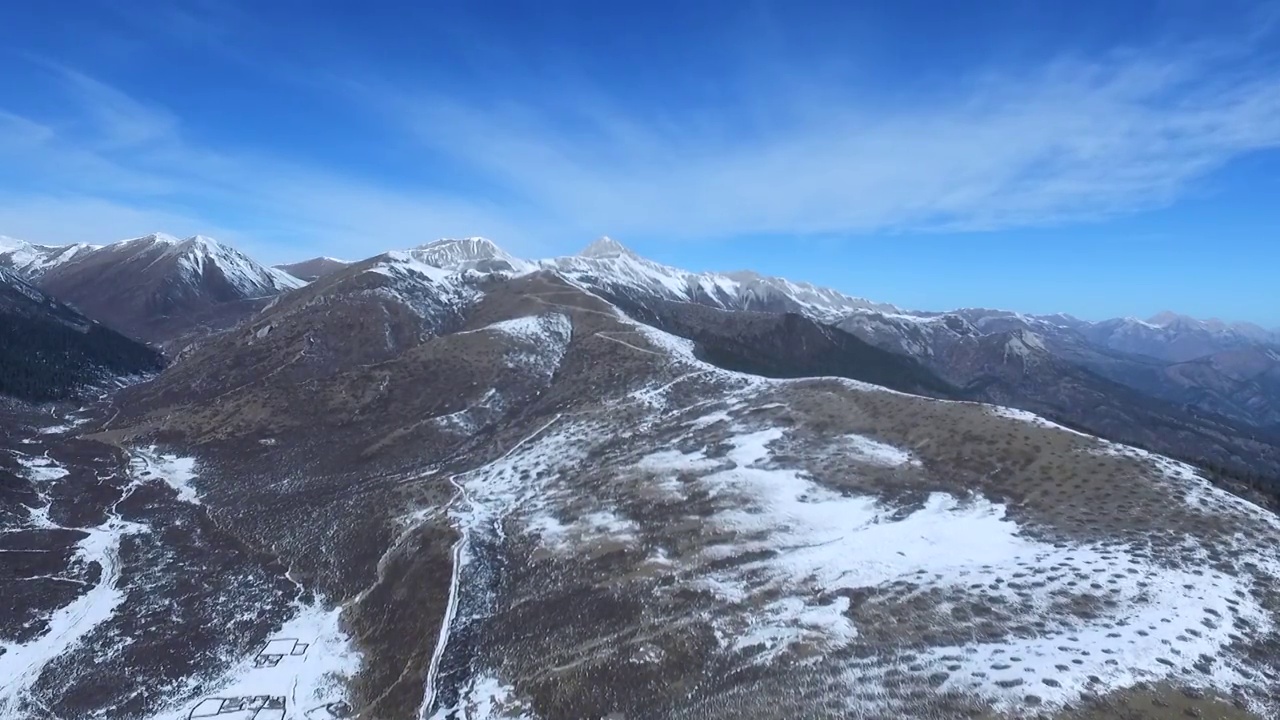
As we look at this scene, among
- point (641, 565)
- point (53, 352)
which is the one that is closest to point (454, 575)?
point (641, 565)

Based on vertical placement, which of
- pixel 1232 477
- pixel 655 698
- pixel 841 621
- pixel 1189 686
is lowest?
pixel 655 698

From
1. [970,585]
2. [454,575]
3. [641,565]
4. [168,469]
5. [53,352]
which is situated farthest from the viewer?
[53,352]

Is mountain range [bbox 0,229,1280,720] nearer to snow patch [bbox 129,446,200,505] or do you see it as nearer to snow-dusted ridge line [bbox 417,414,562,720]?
snow-dusted ridge line [bbox 417,414,562,720]

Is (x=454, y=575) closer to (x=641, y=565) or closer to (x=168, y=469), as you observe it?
(x=641, y=565)

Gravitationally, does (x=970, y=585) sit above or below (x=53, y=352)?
below

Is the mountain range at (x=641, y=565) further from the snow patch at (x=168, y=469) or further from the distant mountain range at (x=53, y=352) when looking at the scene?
the distant mountain range at (x=53, y=352)

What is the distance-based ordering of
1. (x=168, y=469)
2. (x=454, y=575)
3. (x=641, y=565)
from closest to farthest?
(x=641, y=565) < (x=454, y=575) < (x=168, y=469)

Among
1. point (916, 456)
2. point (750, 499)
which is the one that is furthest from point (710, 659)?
point (916, 456)

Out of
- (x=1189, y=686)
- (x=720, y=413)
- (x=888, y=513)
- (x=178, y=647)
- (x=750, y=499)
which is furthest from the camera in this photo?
(x=720, y=413)

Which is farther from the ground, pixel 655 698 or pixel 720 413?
pixel 720 413

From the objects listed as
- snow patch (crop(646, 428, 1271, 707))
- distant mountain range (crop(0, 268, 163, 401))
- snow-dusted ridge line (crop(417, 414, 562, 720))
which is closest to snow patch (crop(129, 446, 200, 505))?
snow-dusted ridge line (crop(417, 414, 562, 720))

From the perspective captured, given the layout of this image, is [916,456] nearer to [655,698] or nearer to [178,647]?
[655,698]
